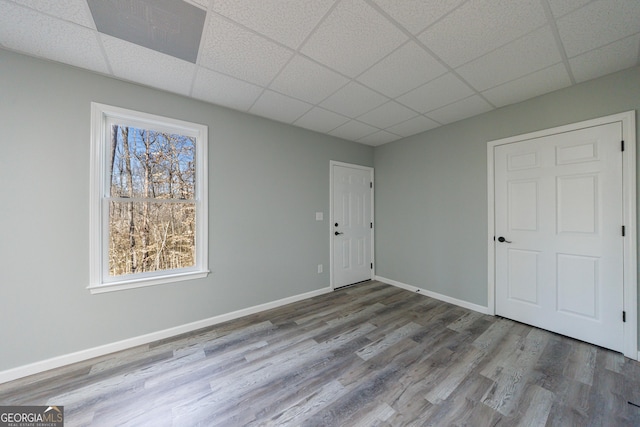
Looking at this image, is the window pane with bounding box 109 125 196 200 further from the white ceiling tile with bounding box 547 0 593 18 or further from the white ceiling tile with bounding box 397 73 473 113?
the white ceiling tile with bounding box 547 0 593 18

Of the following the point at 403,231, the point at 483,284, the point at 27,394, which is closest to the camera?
the point at 27,394

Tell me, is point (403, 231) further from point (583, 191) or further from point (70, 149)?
point (70, 149)

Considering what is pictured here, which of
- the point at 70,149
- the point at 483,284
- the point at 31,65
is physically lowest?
the point at 483,284

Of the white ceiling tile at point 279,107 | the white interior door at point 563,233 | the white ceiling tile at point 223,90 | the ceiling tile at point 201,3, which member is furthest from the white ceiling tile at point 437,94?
the ceiling tile at point 201,3

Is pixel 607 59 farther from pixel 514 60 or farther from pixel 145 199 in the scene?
pixel 145 199

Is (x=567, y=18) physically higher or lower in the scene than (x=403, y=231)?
higher

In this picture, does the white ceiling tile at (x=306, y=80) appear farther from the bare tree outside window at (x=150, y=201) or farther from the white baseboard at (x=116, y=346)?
the white baseboard at (x=116, y=346)

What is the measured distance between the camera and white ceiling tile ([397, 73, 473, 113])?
2.17 meters

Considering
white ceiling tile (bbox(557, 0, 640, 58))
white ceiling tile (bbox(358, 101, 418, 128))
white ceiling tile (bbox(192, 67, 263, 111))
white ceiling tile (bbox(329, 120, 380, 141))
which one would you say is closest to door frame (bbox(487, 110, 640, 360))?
white ceiling tile (bbox(557, 0, 640, 58))

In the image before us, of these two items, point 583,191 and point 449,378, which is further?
point 583,191

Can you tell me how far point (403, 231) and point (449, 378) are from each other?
2.32m

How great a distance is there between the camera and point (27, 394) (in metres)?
1.58

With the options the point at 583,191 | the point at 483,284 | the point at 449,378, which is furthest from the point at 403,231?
the point at 449,378

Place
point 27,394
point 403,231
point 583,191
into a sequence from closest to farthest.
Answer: point 27,394
point 583,191
point 403,231
